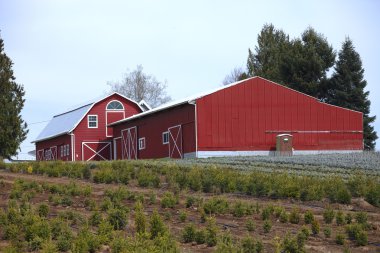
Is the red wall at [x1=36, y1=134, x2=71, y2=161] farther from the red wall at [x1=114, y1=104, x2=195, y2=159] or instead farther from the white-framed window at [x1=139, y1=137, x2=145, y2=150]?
the white-framed window at [x1=139, y1=137, x2=145, y2=150]

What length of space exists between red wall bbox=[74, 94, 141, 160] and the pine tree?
34.6 ft

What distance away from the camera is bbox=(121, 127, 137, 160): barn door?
1775 inches

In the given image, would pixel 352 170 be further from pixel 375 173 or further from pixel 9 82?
pixel 9 82

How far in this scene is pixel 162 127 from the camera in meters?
41.4

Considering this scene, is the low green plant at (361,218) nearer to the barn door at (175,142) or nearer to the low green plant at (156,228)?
the low green plant at (156,228)

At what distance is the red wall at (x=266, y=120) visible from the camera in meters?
38.2

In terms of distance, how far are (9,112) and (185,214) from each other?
87.9ft

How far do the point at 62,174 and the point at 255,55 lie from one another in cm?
5350

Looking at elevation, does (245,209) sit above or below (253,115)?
below

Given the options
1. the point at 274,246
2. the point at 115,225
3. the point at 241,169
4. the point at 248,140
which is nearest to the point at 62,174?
the point at 241,169

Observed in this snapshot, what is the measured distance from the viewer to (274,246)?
38.4 feet

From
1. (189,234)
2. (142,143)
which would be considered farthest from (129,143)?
(189,234)

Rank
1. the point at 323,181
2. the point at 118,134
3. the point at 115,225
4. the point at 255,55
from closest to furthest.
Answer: the point at 115,225
the point at 323,181
the point at 118,134
the point at 255,55

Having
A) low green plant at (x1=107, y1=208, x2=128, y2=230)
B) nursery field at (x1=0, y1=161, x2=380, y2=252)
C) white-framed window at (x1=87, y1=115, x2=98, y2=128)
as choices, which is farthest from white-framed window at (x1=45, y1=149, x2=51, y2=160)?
low green plant at (x1=107, y1=208, x2=128, y2=230)
